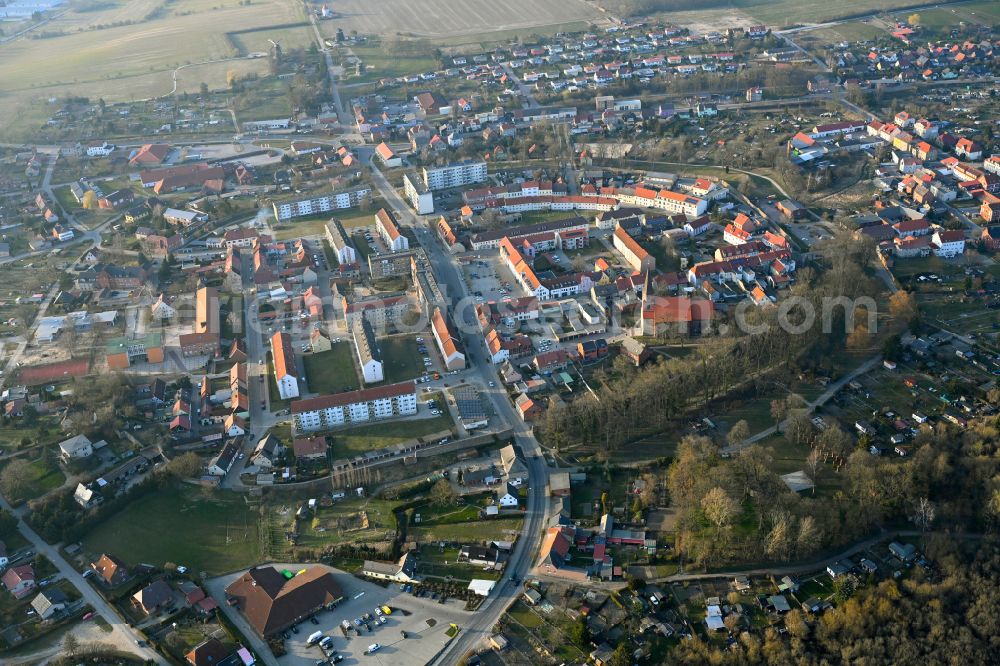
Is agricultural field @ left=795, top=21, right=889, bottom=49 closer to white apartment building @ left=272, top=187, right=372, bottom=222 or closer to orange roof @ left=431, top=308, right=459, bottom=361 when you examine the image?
white apartment building @ left=272, top=187, right=372, bottom=222

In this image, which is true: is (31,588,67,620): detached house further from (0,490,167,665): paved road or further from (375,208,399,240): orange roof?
(375,208,399,240): orange roof

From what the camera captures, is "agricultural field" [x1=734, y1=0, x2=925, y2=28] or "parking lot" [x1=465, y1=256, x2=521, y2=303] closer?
"parking lot" [x1=465, y1=256, x2=521, y2=303]

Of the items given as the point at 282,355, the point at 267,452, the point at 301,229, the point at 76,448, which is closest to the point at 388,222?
the point at 301,229

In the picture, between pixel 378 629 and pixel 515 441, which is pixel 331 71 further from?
pixel 378 629

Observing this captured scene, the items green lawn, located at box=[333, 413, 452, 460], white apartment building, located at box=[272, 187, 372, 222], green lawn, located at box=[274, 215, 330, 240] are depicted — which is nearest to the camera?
green lawn, located at box=[333, 413, 452, 460]

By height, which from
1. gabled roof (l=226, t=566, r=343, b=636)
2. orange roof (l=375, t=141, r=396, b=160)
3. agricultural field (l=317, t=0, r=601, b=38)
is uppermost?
agricultural field (l=317, t=0, r=601, b=38)

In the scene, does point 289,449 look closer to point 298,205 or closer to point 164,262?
point 164,262

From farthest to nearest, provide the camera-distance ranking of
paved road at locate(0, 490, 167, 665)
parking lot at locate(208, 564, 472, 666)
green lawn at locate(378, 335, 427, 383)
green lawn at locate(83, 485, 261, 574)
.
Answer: green lawn at locate(378, 335, 427, 383), green lawn at locate(83, 485, 261, 574), paved road at locate(0, 490, 167, 665), parking lot at locate(208, 564, 472, 666)

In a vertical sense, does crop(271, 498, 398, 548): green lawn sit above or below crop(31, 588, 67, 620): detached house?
below

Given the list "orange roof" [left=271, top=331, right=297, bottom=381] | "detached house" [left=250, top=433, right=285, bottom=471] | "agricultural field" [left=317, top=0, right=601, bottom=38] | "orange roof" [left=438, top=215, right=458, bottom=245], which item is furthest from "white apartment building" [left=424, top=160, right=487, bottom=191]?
"agricultural field" [left=317, top=0, right=601, bottom=38]
